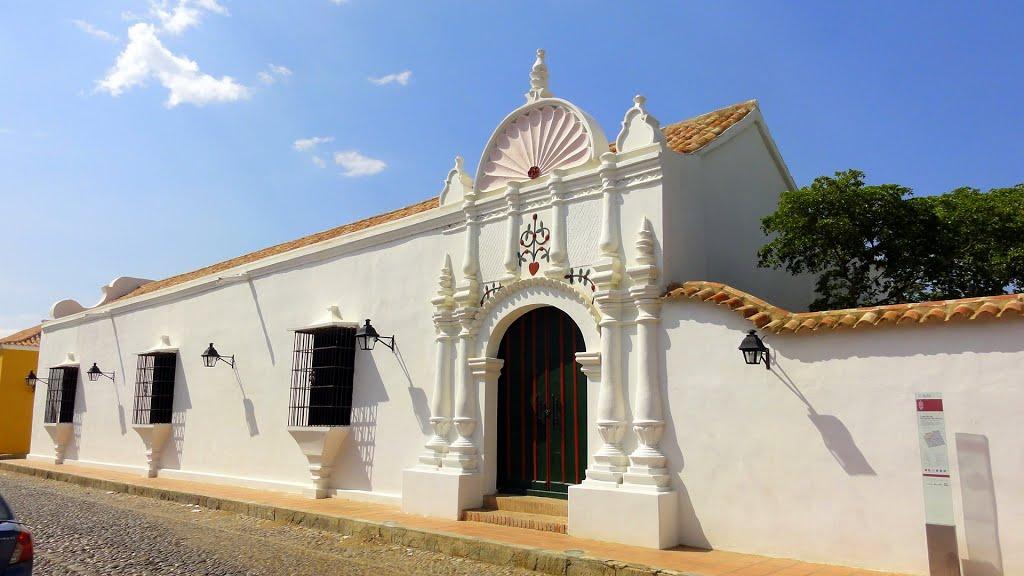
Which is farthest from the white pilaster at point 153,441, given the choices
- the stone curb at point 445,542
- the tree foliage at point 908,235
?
the tree foliage at point 908,235

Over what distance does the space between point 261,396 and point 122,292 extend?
9.45m

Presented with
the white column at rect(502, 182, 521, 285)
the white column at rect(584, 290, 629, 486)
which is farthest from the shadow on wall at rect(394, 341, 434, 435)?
the white column at rect(584, 290, 629, 486)

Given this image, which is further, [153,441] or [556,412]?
[153,441]

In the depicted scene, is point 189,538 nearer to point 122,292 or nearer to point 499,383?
point 499,383

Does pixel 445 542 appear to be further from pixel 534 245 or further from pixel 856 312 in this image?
pixel 856 312

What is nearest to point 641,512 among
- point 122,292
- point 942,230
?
point 942,230

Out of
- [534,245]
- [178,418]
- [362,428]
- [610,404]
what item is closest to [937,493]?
[610,404]

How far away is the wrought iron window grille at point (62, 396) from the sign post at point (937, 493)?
18234 mm

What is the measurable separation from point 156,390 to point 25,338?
1102 centimetres

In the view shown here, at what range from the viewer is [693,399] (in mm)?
7324

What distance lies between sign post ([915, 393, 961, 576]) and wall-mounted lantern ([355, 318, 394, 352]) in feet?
22.4

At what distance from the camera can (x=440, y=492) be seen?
905 cm

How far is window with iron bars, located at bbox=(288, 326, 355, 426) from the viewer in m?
11.0

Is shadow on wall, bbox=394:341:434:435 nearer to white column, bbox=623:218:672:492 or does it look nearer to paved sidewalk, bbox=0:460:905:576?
paved sidewalk, bbox=0:460:905:576
